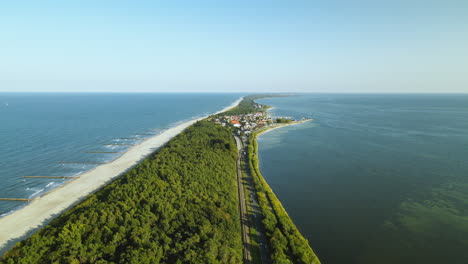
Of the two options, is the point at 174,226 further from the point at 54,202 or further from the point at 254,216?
the point at 54,202

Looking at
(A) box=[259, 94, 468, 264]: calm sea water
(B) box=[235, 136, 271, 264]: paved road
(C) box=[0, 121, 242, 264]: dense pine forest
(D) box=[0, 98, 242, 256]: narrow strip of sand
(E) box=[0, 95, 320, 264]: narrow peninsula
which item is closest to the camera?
(C) box=[0, 121, 242, 264]: dense pine forest

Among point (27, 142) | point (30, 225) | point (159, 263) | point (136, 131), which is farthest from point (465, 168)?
point (27, 142)

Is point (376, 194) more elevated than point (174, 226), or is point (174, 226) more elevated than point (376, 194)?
point (174, 226)

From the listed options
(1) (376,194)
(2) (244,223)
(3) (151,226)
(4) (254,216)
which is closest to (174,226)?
(3) (151,226)

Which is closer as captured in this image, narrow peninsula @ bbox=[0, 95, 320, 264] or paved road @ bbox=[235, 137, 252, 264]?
narrow peninsula @ bbox=[0, 95, 320, 264]

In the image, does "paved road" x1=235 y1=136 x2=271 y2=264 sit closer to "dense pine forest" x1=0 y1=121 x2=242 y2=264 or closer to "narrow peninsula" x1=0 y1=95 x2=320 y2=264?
"narrow peninsula" x1=0 y1=95 x2=320 y2=264

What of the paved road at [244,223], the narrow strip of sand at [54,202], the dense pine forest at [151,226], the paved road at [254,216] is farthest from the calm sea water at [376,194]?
the narrow strip of sand at [54,202]

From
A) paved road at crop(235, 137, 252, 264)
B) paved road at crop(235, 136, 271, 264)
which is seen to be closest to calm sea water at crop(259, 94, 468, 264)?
paved road at crop(235, 136, 271, 264)
